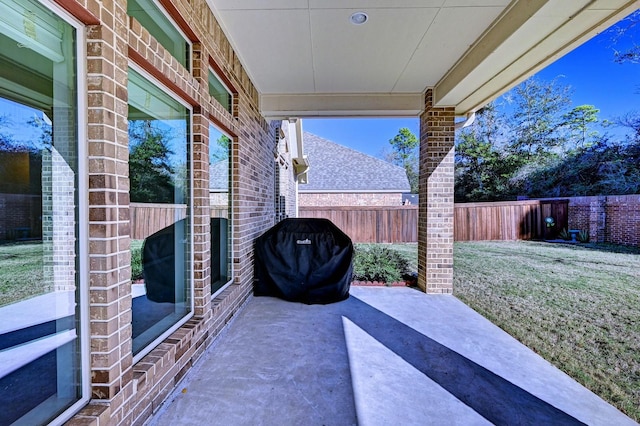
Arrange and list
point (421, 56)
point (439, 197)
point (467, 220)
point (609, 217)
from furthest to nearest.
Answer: point (467, 220) < point (609, 217) < point (439, 197) < point (421, 56)

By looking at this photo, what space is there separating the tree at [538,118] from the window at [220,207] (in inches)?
894

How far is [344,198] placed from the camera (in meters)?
16.1

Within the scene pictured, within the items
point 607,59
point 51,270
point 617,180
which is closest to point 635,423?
point 51,270

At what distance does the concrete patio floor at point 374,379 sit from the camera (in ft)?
6.70

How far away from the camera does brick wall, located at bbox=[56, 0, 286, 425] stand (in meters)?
1.49

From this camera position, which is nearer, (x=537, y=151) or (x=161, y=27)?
(x=161, y=27)

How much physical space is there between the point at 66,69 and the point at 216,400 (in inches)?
87.5

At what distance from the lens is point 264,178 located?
17.7ft

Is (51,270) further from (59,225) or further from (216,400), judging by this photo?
(216,400)

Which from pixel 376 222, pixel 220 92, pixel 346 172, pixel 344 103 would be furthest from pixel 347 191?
pixel 220 92

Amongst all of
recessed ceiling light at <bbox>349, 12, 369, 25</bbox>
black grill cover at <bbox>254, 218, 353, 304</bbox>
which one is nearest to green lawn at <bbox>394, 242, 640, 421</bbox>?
black grill cover at <bbox>254, 218, 353, 304</bbox>

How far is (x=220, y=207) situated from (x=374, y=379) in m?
2.39

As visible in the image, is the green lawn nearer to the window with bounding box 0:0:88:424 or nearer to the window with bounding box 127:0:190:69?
the window with bounding box 0:0:88:424

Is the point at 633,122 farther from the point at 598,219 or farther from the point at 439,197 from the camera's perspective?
the point at 439,197
